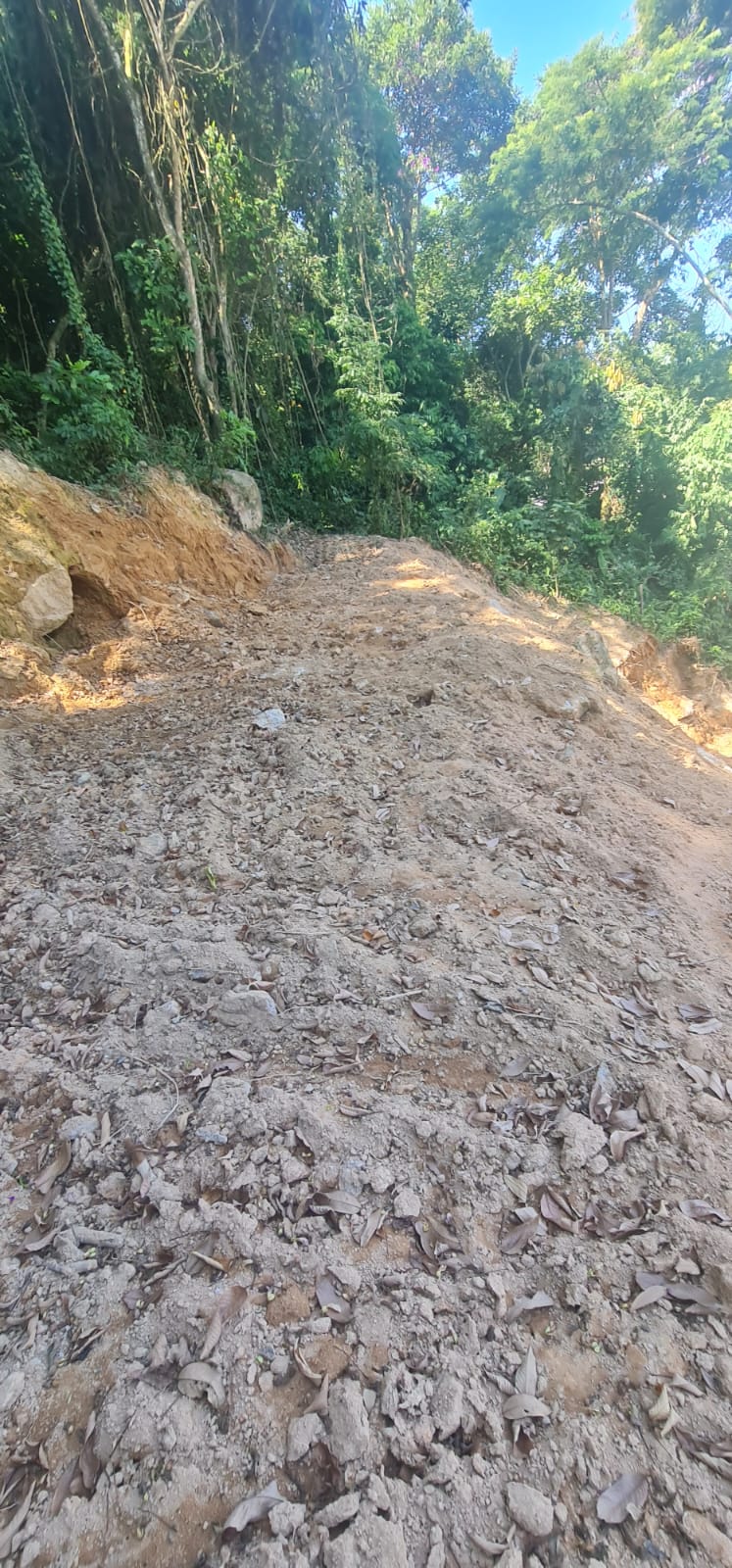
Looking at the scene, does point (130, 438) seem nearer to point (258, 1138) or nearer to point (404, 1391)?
point (258, 1138)

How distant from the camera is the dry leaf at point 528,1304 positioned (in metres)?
1.29

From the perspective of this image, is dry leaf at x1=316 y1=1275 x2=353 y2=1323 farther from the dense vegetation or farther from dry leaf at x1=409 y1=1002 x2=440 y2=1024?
the dense vegetation

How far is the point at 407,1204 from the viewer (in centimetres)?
147

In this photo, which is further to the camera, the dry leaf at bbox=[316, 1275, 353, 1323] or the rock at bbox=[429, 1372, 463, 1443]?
the dry leaf at bbox=[316, 1275, 353, 1323]

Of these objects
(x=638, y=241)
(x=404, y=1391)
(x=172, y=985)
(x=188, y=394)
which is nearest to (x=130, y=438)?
(x=188, y=394)

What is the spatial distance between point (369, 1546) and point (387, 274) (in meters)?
11.2

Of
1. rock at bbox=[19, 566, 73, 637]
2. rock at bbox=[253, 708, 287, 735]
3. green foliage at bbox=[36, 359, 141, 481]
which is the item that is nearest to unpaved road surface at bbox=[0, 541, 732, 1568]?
rock at bbox=[253, 708, 287, 735]

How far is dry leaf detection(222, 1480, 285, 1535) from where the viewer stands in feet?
3.26

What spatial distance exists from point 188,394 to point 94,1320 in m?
6.75

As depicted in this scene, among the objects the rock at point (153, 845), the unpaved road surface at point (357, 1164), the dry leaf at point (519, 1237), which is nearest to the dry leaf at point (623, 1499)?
the unpaved road surface at point (357, 1164)

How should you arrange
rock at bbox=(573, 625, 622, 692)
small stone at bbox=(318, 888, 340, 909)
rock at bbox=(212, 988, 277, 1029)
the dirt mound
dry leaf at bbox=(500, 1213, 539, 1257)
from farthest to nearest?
rock at bbox=(573, 625, 622, 692) → the dirt mound → small stone at bbox=(318, 888, 340, 909) → rock at bbox=(212, 988, 277, 1029) → dry leaf at bbox=(500, 1213, 539, 1257)

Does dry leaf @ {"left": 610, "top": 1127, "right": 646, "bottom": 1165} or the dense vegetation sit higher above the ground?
the dense vegetation

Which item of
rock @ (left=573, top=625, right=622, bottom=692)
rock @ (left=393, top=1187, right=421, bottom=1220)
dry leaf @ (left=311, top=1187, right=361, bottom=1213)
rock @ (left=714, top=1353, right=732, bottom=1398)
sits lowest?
dry leaf @ (left=311, top=1187, right=361, bottom=1213)

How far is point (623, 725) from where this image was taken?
4562mm
